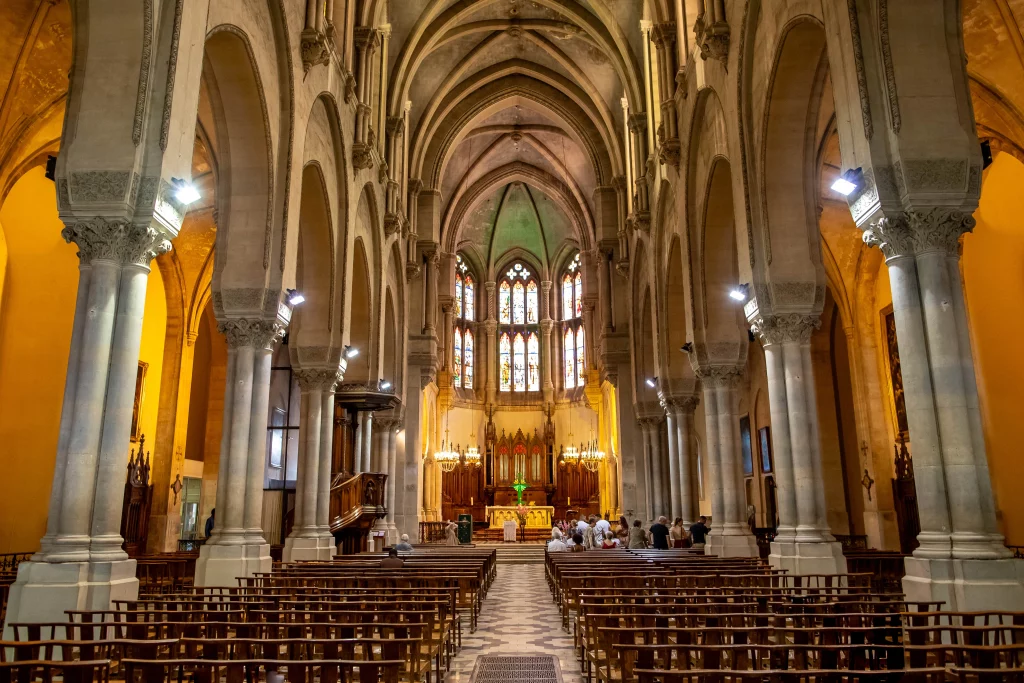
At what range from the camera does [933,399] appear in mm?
7723

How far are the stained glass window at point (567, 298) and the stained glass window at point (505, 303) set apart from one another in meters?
3.32

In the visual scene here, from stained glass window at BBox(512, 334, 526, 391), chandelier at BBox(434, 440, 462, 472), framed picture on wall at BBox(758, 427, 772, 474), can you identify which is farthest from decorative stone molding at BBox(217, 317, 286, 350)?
stained glass window at BBox(512, 334, 526, 391)

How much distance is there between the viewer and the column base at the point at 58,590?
23.2 ft

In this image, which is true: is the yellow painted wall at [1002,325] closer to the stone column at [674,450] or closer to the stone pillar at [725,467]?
the stone pillar at [725,467]

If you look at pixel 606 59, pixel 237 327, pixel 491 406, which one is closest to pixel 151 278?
pixel 237 327

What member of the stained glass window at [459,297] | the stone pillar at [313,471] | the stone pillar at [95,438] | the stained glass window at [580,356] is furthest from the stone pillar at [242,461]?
the stained glass window at [580,356]

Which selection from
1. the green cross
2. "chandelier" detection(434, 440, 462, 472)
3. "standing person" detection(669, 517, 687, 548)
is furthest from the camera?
the green cross

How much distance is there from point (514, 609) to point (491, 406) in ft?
101

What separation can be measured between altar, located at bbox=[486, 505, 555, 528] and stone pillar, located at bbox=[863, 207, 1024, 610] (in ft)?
90.5

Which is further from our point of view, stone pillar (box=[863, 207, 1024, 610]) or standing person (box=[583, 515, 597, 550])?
standing person (box=[583, 515, 597, 550])

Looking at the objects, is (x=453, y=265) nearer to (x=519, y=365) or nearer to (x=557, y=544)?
(x=519, y=365)

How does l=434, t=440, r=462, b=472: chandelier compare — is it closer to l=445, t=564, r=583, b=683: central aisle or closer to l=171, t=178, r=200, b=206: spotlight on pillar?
l=445, t=564, r=583, b=683: central aisle

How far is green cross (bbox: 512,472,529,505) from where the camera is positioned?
129ft

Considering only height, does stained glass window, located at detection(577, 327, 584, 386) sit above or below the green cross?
above
